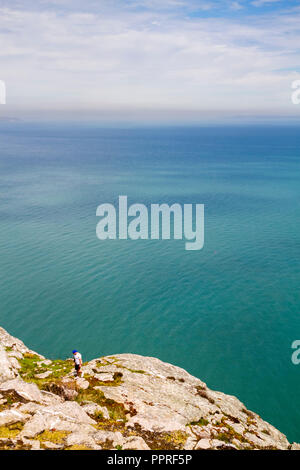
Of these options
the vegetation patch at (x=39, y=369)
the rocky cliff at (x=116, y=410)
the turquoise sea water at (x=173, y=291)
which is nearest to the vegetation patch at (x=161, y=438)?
the rocky cliff at (x=116, y=410)

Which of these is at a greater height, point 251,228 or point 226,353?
point 251,228

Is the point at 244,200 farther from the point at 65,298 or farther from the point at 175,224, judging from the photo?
the point at 65,298

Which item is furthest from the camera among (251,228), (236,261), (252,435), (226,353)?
(251,228)

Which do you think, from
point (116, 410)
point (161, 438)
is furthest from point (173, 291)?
point (161, 438)

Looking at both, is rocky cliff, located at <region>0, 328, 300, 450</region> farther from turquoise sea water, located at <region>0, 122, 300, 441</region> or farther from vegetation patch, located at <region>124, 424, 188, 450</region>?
turquoise sea water, located at <region>0, 122, 300, 441</region>

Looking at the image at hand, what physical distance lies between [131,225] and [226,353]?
4520cm

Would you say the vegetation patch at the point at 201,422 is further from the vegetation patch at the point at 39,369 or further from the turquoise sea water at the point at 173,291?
the turquoise sea water at the point at 173,291

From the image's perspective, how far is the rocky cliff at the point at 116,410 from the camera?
49.6ft

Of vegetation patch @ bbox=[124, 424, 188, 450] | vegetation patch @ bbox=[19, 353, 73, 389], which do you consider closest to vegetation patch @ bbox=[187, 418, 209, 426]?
vegetation patch @ bbox=[124, 424, 188, 450]

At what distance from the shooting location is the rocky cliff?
15117 millimetres

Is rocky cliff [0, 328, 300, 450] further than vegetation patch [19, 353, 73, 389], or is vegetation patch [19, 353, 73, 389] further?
vegetation patch [19, 353, 73, 389]

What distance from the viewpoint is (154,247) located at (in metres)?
67.6

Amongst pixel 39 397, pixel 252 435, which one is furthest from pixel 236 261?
pixel 39 397

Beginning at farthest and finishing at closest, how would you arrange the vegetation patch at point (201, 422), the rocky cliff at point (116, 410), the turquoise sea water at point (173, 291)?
the turquoise sea water at point (173, 291)
the vegetation patch at point (201, 422)
the rocky cliff at point (116, 410)
